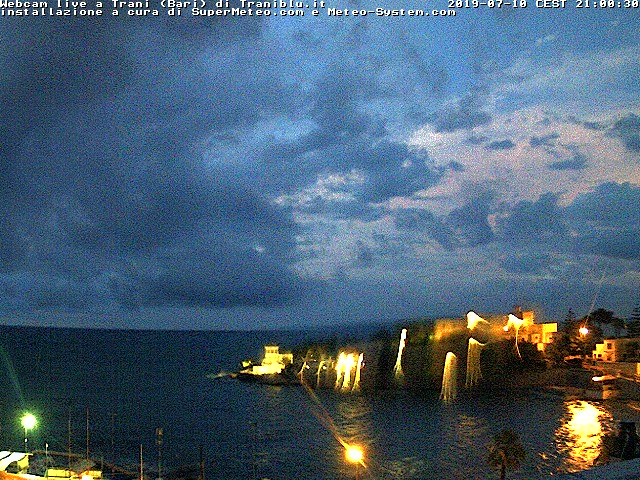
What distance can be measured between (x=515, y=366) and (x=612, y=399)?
18475 mm

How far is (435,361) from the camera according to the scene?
257 feet

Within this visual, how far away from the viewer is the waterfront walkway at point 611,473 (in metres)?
4.97

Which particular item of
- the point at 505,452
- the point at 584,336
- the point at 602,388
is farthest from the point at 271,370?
the point at 505,452

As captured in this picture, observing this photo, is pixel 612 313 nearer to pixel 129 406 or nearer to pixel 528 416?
pixel 528 416

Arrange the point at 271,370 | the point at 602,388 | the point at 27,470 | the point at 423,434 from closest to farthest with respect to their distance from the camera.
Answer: the point at 27,470, the point at 423,434, the point at 602,388, the point at 271,370

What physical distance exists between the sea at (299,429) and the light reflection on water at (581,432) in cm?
8

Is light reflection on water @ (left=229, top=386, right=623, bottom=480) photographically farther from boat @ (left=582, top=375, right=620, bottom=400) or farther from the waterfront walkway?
the waterfront walkway

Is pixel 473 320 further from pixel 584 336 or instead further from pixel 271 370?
pixel 271 370

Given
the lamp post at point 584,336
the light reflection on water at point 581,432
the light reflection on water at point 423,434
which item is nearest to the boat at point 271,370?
the light reflection on water at point 423,434

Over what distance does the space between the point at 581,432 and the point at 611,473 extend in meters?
41.7

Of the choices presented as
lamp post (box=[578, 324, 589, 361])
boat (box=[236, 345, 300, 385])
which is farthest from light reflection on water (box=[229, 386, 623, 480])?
boat (box=[236, 345, 300, 385])

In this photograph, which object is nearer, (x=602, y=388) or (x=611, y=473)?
(x=611, y=473)

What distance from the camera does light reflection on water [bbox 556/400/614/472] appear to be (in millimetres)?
35250

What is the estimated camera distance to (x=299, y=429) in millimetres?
49312
